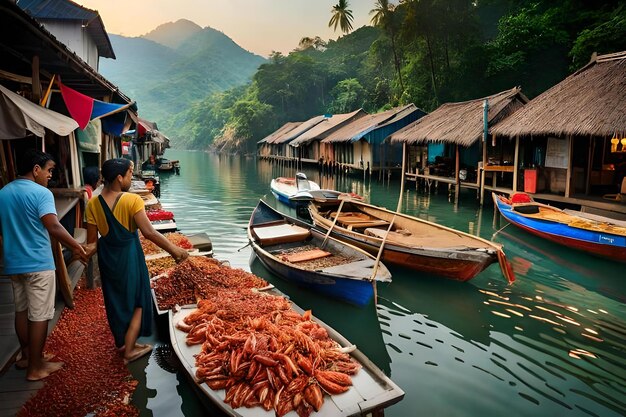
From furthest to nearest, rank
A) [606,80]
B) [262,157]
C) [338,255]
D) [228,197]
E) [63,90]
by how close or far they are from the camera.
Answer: [262,157] → [228,197] → [606,80] → [338,255] → [63,90]

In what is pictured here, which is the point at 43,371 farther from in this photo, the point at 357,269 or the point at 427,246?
the point at 427,246

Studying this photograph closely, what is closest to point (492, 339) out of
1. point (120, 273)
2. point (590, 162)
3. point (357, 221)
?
point (120, 273)

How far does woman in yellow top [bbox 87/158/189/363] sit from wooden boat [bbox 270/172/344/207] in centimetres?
896

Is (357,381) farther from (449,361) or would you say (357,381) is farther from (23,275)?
(23,275)

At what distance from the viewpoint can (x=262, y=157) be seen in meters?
54.3

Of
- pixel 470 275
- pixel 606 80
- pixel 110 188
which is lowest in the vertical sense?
pixel 470 275

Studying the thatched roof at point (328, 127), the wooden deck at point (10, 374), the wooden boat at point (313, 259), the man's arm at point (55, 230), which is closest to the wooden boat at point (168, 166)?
the thatched roof at point (328, 127)

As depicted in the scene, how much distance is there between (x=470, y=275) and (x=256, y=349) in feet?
16.9

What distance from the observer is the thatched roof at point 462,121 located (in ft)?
55.3

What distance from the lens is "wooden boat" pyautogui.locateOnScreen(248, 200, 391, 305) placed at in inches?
253

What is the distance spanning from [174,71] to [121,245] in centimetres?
16617

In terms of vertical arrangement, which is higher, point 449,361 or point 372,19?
point 372,19

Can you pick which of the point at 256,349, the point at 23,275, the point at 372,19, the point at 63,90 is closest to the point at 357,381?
the point at 256,349

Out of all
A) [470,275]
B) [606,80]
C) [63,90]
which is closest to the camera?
[63,90]
